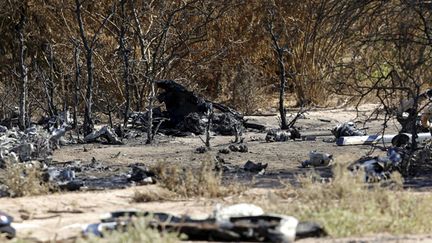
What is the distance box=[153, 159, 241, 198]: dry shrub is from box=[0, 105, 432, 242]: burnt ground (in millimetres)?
147

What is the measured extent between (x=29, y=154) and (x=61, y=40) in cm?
854

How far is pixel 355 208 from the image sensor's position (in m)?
7.88

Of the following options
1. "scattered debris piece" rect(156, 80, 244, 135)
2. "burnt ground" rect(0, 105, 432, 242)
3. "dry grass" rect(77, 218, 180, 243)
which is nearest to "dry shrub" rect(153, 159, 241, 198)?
"burnt ground" rect(0, 105, 432, 242)

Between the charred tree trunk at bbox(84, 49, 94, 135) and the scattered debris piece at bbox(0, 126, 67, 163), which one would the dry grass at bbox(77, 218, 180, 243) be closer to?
the scattered debris piece at bbox(0, 126, 67, 163)

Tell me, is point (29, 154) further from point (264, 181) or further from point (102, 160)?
point (264, 181)

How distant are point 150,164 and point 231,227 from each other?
217 inches

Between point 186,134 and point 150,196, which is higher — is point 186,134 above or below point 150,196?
above

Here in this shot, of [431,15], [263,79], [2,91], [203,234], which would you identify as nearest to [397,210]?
[203,234]

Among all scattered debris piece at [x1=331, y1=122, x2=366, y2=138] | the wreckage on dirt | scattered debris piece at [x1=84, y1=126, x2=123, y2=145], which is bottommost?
scattered debris piece at [x1=84, y1=126, x2=123, y2=145]

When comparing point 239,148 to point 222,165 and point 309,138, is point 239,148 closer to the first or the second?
point 222,165

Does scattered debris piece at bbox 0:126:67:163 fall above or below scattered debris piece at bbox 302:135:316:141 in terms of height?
below

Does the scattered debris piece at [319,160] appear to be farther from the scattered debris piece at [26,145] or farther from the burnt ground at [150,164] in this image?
the scattered debris piece at [26,145]

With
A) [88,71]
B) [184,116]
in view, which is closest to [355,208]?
[88,71]

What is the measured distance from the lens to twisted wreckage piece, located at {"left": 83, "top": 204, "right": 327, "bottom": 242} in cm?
703
